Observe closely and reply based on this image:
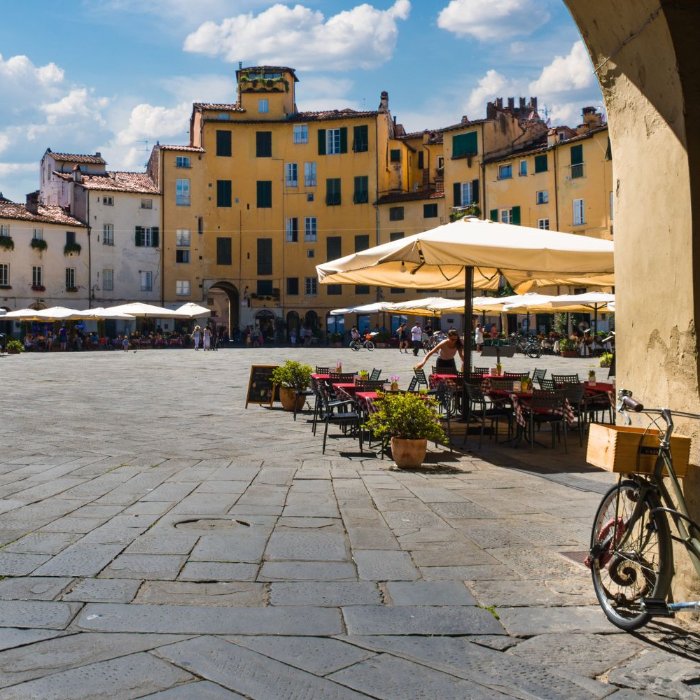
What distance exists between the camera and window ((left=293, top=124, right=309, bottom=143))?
52.6m

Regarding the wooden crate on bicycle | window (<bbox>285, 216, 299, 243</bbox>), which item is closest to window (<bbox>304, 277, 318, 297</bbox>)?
window (<bbox>285, 216, 299, 243</bbox>)

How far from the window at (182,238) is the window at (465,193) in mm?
16421

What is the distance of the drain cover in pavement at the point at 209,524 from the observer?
209 inches

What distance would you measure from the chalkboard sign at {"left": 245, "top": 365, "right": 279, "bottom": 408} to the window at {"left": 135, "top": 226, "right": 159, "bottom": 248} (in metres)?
39.9

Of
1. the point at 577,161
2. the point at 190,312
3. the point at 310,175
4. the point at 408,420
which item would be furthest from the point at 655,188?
the point at 310,175

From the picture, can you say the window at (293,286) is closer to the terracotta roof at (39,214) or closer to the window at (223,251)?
the window at (223,251)

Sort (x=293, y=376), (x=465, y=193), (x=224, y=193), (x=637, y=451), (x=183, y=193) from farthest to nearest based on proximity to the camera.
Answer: (x=224, y=193)
(x=183, y=193)
(x=465, y=193)
(x=293, y=376)
(x=637, y=451)

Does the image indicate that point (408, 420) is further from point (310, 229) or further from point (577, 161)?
point (310, 229)

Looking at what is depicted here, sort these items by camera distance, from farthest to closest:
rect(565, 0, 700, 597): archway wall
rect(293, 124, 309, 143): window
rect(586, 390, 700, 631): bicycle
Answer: rect(293, 124, 309, 143): window → rect(565, 0, 700, 597): archway wall → rect(586, 390, 700, 631): bicycle

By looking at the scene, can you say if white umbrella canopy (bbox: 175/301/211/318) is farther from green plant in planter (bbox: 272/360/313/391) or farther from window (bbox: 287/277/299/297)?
green plant in planter (bbox: 272/360/313/391)

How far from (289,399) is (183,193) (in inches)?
1620

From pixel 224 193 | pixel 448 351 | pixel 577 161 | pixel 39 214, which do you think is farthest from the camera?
pixel 224 193

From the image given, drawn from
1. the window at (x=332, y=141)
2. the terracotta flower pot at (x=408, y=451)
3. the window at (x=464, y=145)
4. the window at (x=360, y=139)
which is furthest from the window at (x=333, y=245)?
the terracotta flower pot at (x=408, y=451)

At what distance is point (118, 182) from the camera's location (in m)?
52.1
